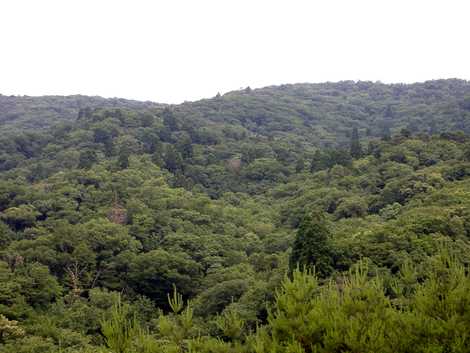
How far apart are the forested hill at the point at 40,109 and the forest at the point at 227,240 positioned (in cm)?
1118

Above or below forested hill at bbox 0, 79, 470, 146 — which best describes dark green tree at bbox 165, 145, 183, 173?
below

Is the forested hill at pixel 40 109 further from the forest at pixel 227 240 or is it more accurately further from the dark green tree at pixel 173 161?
the dark green tree at pixel 173 161

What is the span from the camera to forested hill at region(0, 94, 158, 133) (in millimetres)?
98131

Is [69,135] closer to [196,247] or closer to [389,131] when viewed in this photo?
[196,247]

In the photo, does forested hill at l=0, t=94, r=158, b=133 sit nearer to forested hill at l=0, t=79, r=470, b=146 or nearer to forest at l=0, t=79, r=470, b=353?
forested hill at l=0, t=79, r=470, b=146

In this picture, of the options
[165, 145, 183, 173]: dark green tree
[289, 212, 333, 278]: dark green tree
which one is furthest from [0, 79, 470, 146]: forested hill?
[289, 212, 333, 278]: dark green tree

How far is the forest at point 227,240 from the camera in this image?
13023 millimetres

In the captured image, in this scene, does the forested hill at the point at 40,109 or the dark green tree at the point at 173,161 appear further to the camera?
the forested hill at the point at 40,109

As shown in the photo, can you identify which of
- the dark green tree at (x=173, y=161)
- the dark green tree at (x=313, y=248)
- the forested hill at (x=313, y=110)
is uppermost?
the forested hill at (x=313, y=110)

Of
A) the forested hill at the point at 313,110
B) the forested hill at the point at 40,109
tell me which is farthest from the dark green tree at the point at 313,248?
the forested hill at the point at 40,109

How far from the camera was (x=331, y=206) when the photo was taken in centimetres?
4881

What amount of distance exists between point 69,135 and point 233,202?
25.9 m

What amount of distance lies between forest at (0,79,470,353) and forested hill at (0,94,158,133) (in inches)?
440

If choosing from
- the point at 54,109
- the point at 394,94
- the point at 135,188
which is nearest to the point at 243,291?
the point at 135,188
